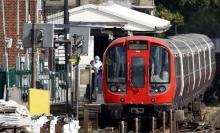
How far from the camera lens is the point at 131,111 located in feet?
85.9

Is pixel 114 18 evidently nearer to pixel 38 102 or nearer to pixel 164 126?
pixel 164 126

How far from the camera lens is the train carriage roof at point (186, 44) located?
27.3 metres

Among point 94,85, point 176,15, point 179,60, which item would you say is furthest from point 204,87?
point 176,15

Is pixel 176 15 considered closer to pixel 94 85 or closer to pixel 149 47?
pixel 94 85

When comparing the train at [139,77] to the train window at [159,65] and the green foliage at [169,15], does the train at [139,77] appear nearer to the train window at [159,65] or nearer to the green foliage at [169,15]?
the train window at [159,65]

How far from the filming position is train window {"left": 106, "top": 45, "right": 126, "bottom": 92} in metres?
26.0

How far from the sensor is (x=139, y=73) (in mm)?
25844

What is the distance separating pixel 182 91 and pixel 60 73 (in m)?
4.42

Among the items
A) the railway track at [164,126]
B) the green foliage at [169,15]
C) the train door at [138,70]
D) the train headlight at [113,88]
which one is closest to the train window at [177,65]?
the train door at [138,70]

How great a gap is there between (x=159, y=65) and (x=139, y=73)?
596 millimetres

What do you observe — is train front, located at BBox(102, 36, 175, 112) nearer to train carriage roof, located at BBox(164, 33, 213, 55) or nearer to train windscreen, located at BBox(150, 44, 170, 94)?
train windscreen, located at BBox(150, 44, 170, 94)

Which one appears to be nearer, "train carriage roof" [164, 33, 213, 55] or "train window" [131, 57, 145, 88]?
"train window" [131, 57, 145, 88]

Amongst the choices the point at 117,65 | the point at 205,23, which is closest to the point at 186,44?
the point at 117,65

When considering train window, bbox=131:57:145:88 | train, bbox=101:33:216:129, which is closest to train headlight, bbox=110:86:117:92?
train, bbox=101:33:216:129
